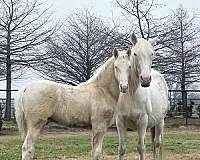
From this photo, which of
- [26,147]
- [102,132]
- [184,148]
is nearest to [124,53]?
[102,132]

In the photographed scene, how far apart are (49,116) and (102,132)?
817 mm

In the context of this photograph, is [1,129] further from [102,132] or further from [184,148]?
[102,132]

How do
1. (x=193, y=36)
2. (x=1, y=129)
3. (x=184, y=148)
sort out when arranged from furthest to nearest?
(x=193, y=36) < (x=1, y=129) < (x=184, y=148)

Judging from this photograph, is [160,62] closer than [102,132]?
No

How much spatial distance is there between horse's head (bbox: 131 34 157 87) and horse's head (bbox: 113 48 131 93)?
0.30 metres

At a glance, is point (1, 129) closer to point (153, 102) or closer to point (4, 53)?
point (4, 53)

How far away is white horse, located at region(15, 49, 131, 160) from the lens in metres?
6.30

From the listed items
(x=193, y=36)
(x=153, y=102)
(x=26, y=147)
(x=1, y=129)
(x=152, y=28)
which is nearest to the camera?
Result: (x=26, y=147)

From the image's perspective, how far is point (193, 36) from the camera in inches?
1040

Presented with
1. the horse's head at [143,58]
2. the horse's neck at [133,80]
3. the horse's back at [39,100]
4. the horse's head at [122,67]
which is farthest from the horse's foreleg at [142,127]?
the horse's back at [39,100]

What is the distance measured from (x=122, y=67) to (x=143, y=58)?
55 centimetres

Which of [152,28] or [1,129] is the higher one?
[152,28]

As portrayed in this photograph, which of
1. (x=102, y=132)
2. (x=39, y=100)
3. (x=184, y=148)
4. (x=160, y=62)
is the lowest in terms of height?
(x=184, y=148)

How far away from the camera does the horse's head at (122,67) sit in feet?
20.8
